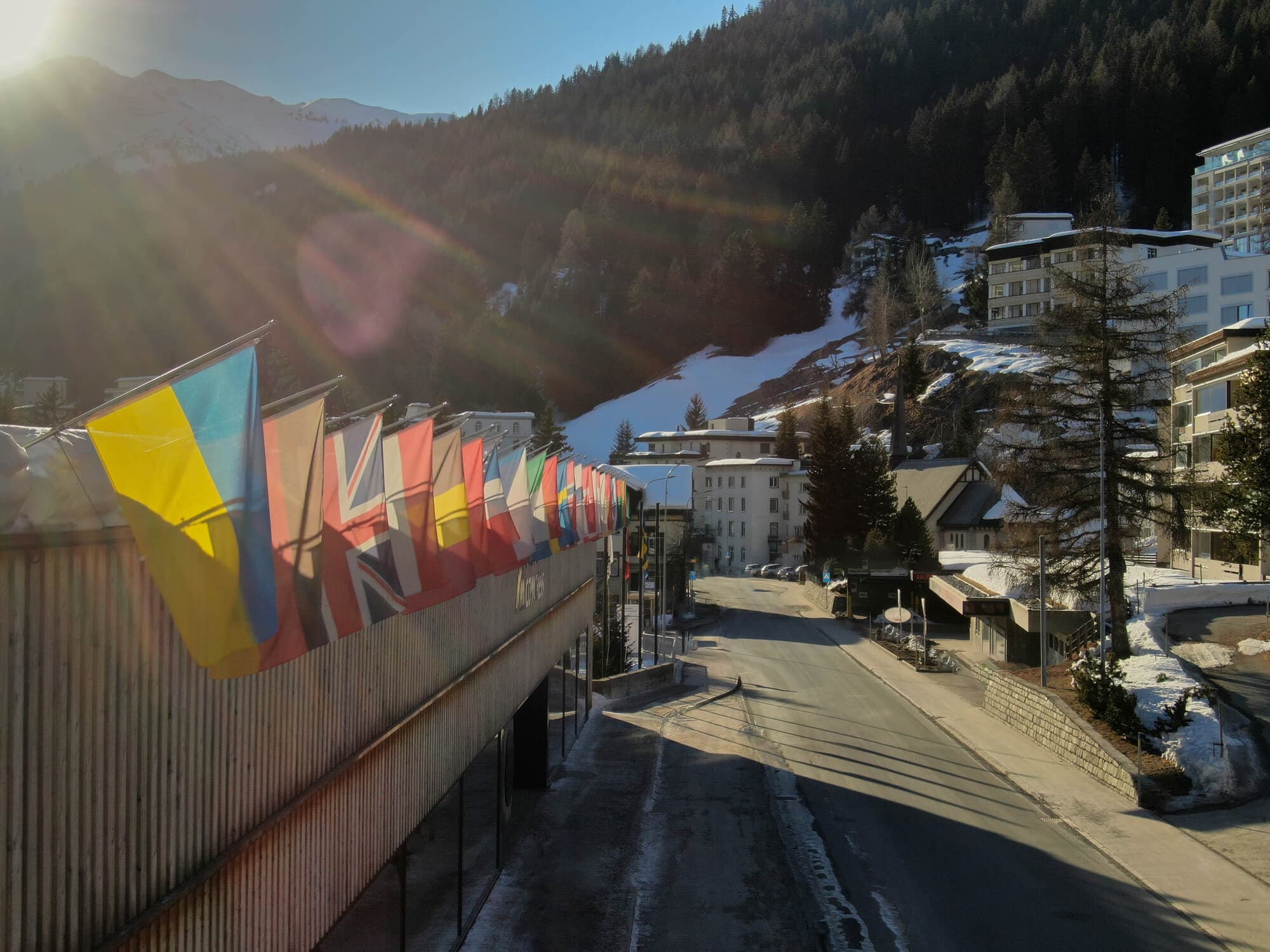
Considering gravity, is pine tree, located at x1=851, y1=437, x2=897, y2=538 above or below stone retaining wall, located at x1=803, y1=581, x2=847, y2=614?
above

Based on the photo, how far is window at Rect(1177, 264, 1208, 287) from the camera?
3177 inches

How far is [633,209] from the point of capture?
153375 mm

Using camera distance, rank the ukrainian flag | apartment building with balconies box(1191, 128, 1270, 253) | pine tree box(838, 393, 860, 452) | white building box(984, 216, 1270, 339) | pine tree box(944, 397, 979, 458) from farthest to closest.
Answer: apartment building with balconies box(1191, 128, 1270, 253), pine tree box(944, 397, 979, 458), white building box(984, 216, 1270, 339), pine tree box(838, 393, 860, 452), the ukrainian flag

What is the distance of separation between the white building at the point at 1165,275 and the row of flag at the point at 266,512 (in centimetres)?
5837

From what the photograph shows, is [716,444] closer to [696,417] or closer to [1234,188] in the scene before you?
[696,417]

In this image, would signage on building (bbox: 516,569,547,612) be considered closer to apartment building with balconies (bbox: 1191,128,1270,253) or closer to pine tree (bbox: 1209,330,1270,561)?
pine tree (bbox: 1209,330,1270,561)

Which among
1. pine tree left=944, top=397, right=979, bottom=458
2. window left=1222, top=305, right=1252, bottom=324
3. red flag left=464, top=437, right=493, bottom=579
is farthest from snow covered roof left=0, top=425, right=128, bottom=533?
window left=1222, top=305, right=1252, bottom=324

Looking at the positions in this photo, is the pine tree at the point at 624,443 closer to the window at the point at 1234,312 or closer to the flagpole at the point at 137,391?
the window at the point at 1234,312

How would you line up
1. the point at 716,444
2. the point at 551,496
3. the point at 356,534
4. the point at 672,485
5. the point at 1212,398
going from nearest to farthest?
the point at 356,534
the point at 551,496
the point at 1212,398
the point at 672,485
the point at 716,444

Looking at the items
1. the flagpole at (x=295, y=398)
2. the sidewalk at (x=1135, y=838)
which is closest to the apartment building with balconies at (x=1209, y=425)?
the sidewalk at (x=1135, y=838)

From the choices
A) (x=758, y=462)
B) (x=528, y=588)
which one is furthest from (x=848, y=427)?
(x=528, y=588)

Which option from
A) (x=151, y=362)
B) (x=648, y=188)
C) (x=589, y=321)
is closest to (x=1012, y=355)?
(x=589, y=321)

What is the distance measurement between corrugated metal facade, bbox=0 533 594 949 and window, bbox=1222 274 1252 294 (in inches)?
3492

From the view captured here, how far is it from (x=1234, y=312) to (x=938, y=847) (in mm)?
80288
